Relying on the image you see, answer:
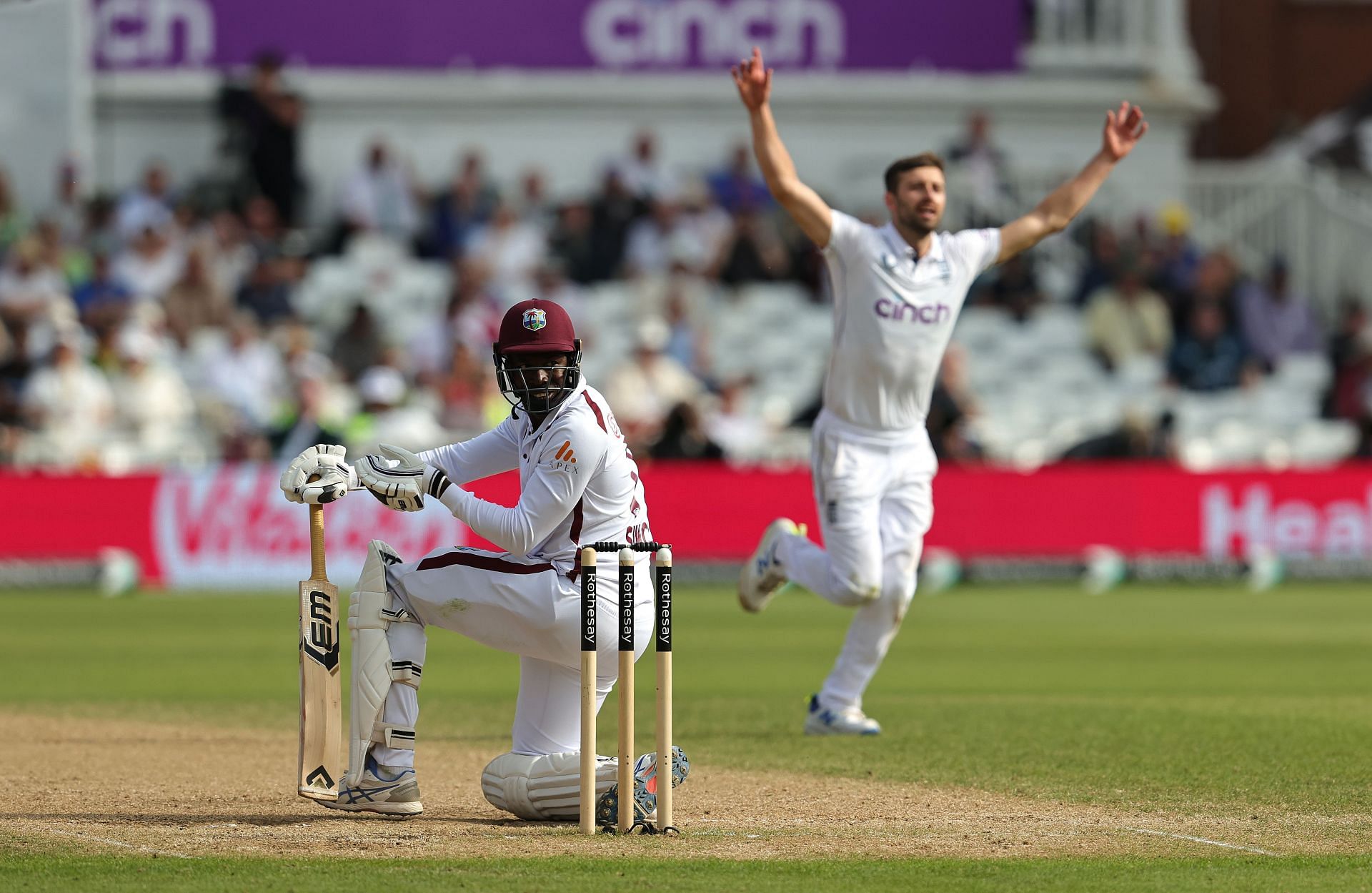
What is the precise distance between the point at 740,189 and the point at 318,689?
1688cm

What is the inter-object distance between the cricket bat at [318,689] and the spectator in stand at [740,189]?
1634cm

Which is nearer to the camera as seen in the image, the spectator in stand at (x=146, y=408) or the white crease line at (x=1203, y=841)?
the white crease line at (x=1203, y=841)

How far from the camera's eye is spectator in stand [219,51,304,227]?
2245 cm

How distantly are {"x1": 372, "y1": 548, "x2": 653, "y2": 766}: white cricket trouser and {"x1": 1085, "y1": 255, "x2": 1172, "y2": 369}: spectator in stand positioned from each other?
16225 mm

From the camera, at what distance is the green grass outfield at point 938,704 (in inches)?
228

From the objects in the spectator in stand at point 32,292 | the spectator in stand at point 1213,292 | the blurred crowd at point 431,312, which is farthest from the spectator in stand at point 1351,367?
the spectator in stand at point 32,292

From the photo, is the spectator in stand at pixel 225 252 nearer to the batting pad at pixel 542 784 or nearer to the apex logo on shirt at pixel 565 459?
the batting pad at pixel 542 784

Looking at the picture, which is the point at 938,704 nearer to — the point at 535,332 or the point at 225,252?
the point at 535,332

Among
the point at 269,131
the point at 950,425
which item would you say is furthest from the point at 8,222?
the point at 950,425

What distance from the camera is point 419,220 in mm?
22844

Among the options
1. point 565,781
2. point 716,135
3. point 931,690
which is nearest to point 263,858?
point 565,781

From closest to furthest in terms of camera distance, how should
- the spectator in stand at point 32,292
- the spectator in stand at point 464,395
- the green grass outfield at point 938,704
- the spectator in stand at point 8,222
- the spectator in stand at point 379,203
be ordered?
the green grass outfield at point 938,704
the spectator in stand at point 464,395
the spectator in stand at point 32,292
the spectator in stand at point 8,222
the spectator in stand at point 379,203

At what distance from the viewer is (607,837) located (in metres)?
6.30

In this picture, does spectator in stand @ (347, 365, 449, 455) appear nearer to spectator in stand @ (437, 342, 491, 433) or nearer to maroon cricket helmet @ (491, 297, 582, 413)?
spectator in stand @ (437, 342, 491, 433)
